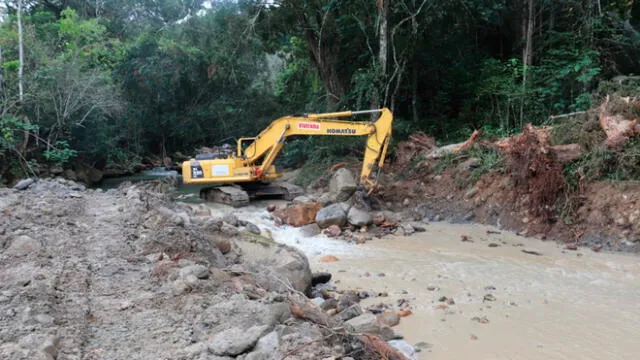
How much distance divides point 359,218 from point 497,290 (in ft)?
12.0

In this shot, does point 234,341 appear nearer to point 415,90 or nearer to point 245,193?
point 245,193

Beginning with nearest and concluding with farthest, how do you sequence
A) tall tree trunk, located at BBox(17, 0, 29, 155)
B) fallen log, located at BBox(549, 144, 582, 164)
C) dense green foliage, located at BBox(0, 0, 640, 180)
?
fallen log, located at BBox(549, 144, 582, 164)
dense green foliage, located at BBox(0, 0, 640, 180)
tall tree trunk, located at BBox(17, 0, 29, 155)

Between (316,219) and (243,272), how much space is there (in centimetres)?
460

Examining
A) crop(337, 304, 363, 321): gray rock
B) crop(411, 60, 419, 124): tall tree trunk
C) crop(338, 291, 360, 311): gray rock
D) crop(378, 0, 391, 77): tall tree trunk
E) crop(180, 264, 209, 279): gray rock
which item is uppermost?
crop(378, 0, 391, 77): tall tree trunk

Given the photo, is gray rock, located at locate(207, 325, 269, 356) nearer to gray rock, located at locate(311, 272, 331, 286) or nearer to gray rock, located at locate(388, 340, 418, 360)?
gray rock, located at locate(388, 340, 418, 360)

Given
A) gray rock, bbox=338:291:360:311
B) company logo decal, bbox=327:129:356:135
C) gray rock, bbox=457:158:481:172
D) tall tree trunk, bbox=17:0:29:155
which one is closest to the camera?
gray rock, bbox=338:291:360:311

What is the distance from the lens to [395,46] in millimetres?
14570

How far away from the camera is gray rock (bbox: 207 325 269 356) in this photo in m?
3.06

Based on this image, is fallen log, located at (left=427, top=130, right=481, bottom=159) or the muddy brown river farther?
fallen log, located at (left=427, top=130, right=481, bottom=159)

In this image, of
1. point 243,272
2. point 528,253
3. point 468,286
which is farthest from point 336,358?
point 528,253

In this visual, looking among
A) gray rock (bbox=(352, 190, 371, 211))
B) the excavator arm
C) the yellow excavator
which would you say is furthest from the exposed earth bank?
the yellow excavator

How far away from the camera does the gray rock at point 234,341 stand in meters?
3.06

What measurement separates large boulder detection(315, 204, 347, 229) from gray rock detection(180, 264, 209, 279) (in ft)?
16.5

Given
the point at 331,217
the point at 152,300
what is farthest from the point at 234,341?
the point at 331,217
